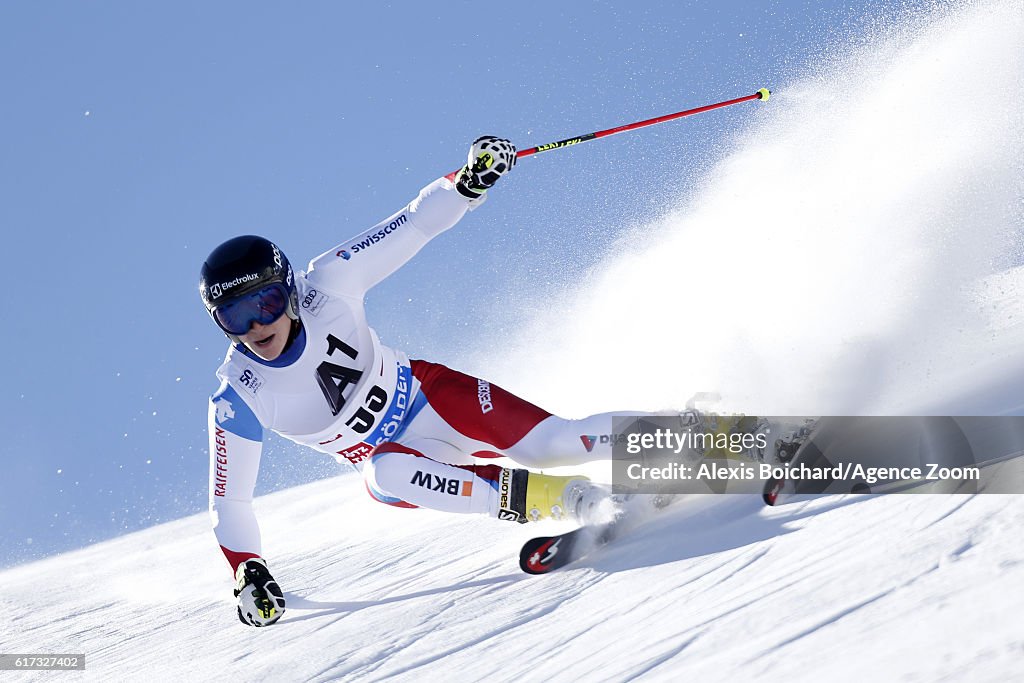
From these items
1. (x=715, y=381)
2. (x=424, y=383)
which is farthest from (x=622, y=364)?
(x=424, y=383)

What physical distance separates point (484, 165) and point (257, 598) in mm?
2192

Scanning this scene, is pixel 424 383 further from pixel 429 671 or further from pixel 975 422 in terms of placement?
pixel 975 422

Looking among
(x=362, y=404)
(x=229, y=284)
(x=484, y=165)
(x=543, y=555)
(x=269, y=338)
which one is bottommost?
(x=543, y=555)

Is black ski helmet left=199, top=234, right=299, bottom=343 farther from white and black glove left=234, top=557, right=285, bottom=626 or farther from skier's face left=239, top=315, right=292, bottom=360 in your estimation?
white and black glove left=234, top=557, right=285, bottom=626

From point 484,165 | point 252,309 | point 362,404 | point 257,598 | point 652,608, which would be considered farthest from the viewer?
point 484,165

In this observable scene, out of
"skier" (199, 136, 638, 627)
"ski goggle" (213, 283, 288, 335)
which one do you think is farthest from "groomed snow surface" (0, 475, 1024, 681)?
"ski goggle" (213, 283, 288, 335)

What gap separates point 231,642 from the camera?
14.4 ft

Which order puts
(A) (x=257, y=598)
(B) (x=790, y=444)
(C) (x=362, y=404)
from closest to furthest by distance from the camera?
(A) (x=257, y=598) → (B) (x=790, y=444) → (C) (x=362, y=404)

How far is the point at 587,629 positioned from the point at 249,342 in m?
1.87

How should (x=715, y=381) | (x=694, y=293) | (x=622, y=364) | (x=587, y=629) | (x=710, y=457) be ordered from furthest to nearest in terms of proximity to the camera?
(x=694, y=293)
(x=622, y=364)
(x=715, y=381)
(x=710, y=457)
(x=587, y=629)

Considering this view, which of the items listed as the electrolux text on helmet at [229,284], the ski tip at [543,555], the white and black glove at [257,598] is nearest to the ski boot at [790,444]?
the ski tip at [543,555]

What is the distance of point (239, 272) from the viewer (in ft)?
12.2

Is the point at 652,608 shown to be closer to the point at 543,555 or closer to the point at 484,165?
the point at 543,555

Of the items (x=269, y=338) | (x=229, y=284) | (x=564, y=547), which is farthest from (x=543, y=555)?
(x=229, y=284)
